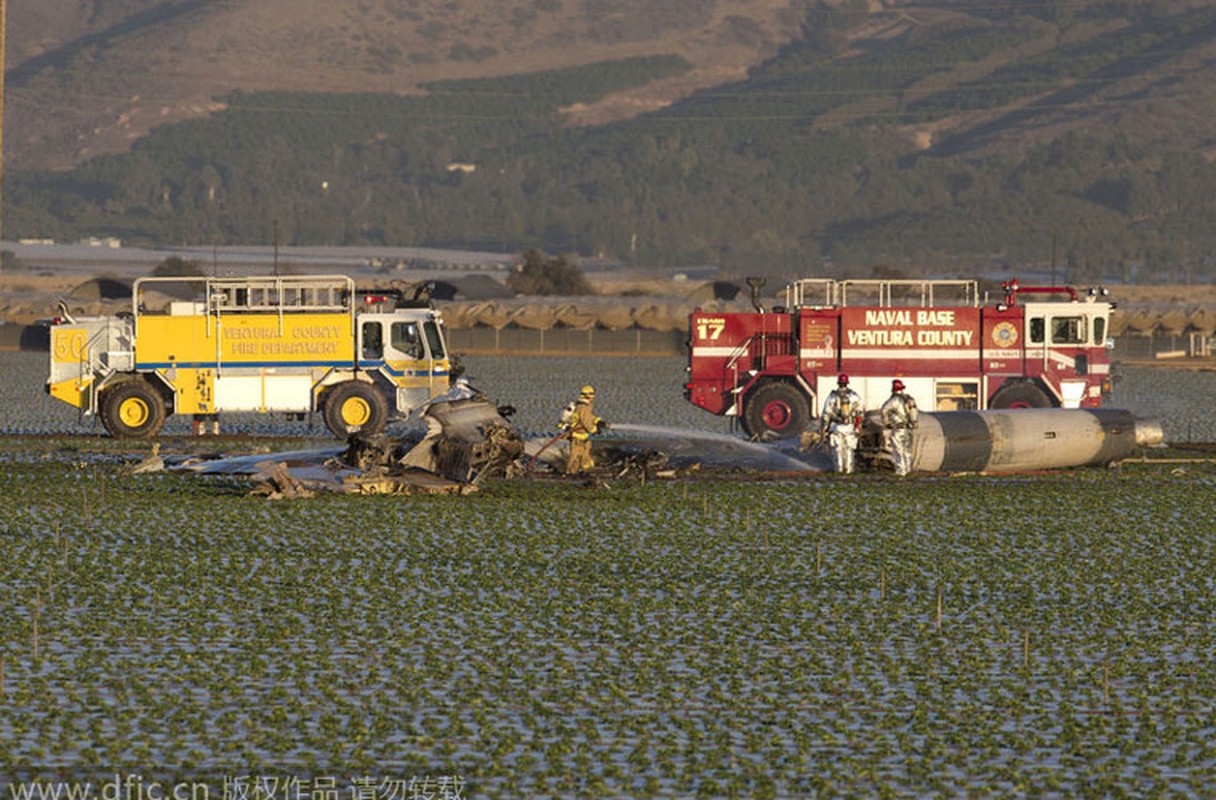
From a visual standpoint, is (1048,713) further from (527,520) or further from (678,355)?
(678,355)

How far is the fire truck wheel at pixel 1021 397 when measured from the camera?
160 feet

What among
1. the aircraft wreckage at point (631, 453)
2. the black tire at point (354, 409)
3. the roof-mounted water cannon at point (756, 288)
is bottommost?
the aircraft wreckage at point (631, 453)

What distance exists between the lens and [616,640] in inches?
880

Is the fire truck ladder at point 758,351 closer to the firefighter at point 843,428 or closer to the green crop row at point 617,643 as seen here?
the firefighter at point 843,428

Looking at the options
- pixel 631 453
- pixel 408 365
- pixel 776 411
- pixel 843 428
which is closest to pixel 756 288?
pixel 776 411

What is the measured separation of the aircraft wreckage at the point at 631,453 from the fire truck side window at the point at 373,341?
20.3ft

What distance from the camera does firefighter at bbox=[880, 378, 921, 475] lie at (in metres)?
38.8

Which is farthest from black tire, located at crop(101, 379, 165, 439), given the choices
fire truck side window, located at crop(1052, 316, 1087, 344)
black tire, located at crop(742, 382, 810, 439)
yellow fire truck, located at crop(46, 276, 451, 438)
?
fire truck side window, located at crop(1052, 316, 1087, 344)

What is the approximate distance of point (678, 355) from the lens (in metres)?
101

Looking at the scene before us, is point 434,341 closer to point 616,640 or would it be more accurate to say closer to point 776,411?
point 776,411

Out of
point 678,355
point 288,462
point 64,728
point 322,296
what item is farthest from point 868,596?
point 322,296

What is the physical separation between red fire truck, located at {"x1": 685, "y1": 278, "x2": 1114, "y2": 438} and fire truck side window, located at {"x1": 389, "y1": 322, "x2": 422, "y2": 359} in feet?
19.6

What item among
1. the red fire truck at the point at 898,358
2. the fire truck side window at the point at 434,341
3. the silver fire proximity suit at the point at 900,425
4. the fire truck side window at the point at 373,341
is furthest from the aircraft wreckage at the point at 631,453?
the fire truck side window at the point at 373,341

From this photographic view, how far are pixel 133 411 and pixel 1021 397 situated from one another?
18582 mm
